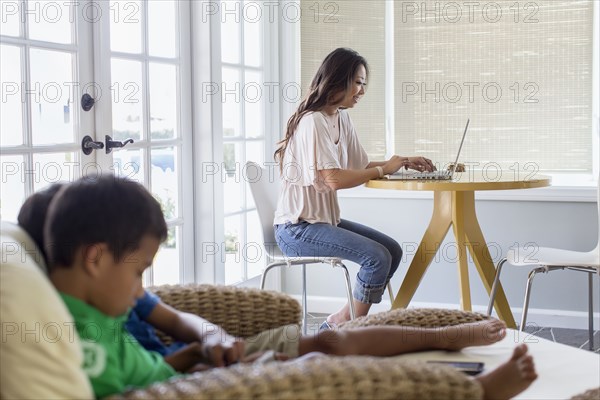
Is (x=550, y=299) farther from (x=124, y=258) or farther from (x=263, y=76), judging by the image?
(x=124, y=258)

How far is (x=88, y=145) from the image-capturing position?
3.14m

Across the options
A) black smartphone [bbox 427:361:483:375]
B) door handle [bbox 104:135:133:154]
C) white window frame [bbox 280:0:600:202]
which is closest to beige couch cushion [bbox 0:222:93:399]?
black smartphone [bbox 427:361:483:375]

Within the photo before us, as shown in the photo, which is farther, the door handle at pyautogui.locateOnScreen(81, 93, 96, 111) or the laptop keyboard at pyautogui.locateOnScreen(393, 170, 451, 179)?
the laptop keyboard at pyautogui.locateOnScreen(393, 170, 451, 179)

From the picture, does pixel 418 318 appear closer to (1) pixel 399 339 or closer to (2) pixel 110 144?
(1) pixel 399 339

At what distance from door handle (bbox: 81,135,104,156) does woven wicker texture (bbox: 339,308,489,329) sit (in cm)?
126

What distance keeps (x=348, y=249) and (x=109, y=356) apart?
1955 millimetres

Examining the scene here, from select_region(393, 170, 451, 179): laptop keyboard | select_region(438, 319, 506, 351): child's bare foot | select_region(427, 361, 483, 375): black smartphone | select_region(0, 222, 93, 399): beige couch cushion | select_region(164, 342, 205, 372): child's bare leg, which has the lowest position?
select_region(427, 361, 483, 375): black smartphone

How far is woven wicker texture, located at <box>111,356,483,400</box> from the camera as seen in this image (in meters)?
1.38

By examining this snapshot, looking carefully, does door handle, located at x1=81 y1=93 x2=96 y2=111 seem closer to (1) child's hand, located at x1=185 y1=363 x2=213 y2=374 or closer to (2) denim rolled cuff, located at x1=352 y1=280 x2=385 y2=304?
(2) denim rolled cuff, located at x1=352 y1=280 x2=385 y2=304

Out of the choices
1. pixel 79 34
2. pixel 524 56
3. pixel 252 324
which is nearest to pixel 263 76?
pixel 524 56

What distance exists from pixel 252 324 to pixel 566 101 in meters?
2.73

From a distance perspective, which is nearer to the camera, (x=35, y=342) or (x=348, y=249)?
(x=35, y=342)

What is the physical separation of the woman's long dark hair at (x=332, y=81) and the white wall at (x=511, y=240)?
3.56 ft

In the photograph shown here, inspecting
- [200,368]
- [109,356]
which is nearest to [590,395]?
[200,368]
